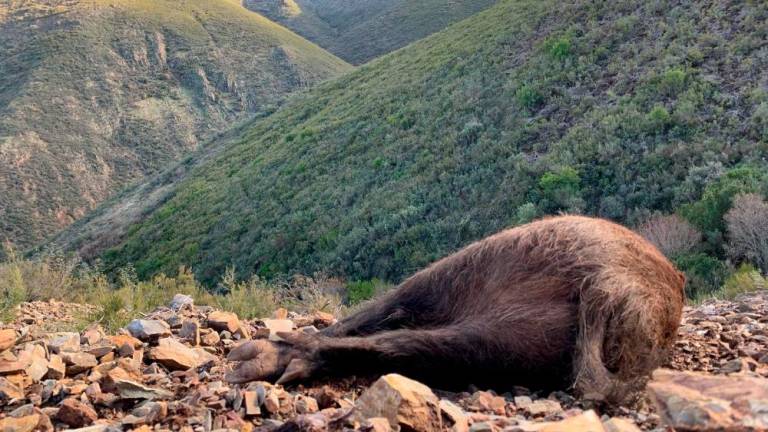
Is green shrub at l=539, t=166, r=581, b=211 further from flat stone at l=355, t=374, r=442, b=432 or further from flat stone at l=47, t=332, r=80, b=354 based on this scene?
flat stone at l=355, t=374, r=442, b=432

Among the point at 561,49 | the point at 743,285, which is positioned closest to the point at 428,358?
the point at 743,285

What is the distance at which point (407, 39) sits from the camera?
6581 cm

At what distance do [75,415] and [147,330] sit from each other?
1181 mm

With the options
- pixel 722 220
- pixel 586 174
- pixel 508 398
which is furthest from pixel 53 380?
pixel 586 174

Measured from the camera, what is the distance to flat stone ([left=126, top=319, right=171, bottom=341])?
4035mm

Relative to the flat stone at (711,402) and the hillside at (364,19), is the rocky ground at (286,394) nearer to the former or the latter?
the flat stone at (711,402)

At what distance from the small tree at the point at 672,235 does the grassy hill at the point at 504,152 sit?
0.31 m

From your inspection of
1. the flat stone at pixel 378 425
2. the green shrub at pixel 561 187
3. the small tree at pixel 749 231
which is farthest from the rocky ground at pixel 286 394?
the green shrub at pixel 561 187

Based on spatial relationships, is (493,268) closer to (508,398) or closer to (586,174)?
(508,398)

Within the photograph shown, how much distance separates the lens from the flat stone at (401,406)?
239 centimetres

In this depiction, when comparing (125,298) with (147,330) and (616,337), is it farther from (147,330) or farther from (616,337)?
(616,337)

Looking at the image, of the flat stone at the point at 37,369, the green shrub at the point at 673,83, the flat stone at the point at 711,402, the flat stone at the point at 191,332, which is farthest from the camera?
the green shrub at the point at 673,83

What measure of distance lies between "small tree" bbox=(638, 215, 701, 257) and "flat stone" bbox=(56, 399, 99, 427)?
7.38m

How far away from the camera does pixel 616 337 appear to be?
307 cm
